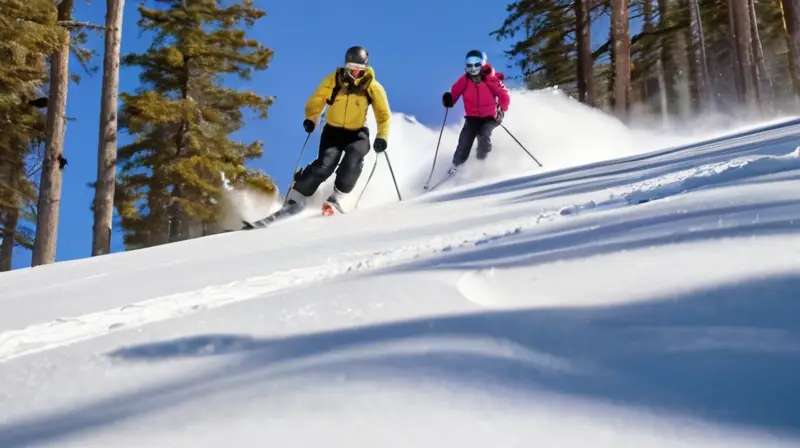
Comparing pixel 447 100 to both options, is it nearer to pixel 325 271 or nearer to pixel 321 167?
pixel 321 167

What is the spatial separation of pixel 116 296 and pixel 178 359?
1329mm

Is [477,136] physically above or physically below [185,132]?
below

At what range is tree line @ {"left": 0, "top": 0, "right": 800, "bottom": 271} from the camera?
1100 centimetres

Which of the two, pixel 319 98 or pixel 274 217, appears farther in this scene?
pixel 319 98

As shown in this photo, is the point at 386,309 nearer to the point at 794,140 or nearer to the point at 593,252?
the point at 593,252

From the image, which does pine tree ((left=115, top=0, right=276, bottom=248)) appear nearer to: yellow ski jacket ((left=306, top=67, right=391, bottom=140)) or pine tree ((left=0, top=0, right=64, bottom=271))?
pine tree ((left=0, top=0, right=64, bottom=271))

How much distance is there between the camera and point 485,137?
9273 millimetres

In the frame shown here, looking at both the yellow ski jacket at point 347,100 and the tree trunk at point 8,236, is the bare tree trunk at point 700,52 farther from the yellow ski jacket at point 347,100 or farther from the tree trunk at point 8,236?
the tree trunk at point 8,236

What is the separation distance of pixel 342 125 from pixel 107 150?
21.5 ft

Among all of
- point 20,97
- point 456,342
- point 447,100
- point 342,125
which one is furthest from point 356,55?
point 20,97

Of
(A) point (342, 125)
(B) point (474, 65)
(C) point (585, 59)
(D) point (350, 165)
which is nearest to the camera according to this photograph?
(D) point (350, 165)

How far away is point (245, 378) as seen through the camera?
1.27 m

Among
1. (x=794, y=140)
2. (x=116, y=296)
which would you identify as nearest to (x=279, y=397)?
(x=116, y=296)

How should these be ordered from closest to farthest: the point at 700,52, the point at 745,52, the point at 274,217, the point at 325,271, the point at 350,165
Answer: the point at 325,271 → the point at 274,217 → the point at 350,165 → the point at 745,52 → the point at 700,52
